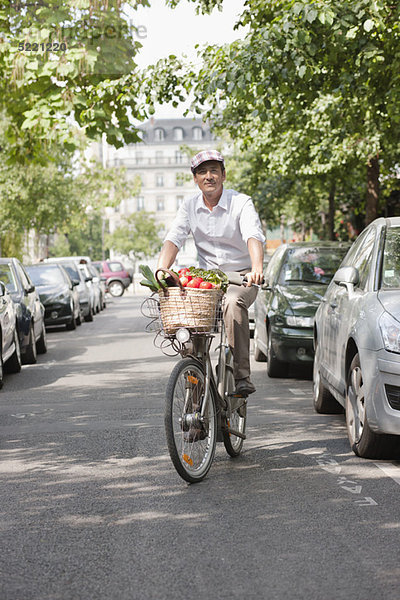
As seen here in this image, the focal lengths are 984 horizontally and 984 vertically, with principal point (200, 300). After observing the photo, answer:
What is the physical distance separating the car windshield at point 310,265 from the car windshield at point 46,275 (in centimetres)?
997

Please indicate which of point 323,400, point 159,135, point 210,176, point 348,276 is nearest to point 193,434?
point 210,176

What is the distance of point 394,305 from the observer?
6418mm

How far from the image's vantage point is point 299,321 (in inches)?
449

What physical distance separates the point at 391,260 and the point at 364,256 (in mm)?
519

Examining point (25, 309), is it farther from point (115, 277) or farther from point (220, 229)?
point (115, 277)

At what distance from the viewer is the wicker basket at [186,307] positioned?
18.5 ft

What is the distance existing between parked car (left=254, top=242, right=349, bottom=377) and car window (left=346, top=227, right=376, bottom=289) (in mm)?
2423

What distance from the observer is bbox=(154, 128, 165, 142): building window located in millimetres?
127125

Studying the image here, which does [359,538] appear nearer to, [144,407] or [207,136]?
[144,407]

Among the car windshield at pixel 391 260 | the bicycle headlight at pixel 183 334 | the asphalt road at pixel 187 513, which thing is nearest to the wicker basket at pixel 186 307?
the bicycle headlight at pixel 183 334

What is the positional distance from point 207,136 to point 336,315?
4788 inches

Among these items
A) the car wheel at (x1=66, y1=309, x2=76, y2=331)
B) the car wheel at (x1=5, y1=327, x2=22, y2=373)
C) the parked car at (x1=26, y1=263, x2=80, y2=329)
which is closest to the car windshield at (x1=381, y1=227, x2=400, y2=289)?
the car wheel at (x1=5, y1=327, x2=22, y2=373)

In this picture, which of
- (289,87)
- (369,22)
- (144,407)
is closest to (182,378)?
(144,407)

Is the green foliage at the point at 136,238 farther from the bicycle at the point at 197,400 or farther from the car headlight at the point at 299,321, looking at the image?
the bicycle at the point at 197,400
